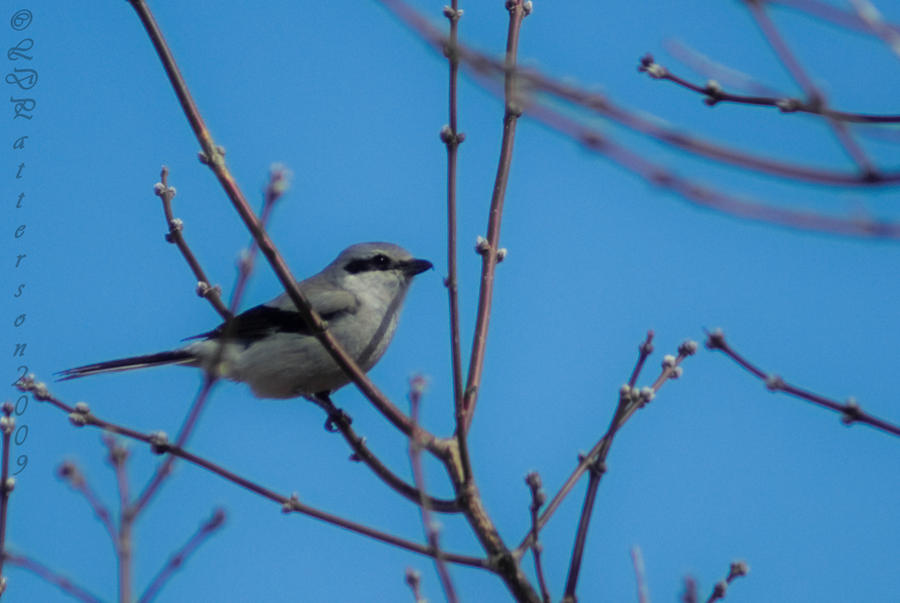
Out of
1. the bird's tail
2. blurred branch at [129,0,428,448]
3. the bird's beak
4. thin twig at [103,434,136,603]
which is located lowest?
thin twig at [103,434,136,603]

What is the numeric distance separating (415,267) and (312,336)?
3.66ft

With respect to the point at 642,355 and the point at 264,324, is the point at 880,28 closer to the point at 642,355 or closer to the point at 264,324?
the point at 642,355

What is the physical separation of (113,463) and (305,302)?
2.85 feet

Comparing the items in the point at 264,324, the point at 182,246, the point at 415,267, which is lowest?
the point at 182,246

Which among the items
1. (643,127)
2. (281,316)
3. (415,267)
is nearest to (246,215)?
(643,127)

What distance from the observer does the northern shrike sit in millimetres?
5848

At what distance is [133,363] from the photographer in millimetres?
5840

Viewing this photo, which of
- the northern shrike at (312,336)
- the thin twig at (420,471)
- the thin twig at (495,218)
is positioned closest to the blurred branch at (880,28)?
the thin twig at (420,471)

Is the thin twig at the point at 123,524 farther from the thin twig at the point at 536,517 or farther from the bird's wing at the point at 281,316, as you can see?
the bird's wing at the point at 281,316

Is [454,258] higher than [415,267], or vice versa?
[415,267]

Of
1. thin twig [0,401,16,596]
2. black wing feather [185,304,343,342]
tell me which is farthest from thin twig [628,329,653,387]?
black wing feather [185,304,343,342]

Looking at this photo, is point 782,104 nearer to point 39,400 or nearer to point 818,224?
point 818,224

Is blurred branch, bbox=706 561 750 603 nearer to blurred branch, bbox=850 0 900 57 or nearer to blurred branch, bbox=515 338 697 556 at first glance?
blurred branch, bbox=515 338 697 556

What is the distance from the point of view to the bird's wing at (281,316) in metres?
6.15
